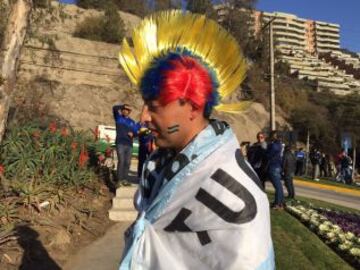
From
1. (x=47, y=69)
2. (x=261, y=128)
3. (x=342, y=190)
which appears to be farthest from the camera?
(x=261, y=128)

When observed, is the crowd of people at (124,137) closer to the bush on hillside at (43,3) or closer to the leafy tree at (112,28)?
the bush on hillside at (43,3)

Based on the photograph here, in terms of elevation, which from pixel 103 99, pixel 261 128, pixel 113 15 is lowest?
pixel 261 128

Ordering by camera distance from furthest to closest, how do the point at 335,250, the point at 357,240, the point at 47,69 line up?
the point at 47,69
the point at 357,240
the point at 335,250

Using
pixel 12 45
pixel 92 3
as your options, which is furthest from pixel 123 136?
pixel 92 3

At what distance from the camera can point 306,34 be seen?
12381cm

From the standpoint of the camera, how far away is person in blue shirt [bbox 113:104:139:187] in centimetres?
870

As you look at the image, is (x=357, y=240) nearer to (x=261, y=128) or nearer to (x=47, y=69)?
(x=47, y=69)

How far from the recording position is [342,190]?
18328 millimetres

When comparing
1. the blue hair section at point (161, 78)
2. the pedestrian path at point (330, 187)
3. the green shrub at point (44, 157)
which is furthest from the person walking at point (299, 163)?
the blue hair section at point (161, 78)

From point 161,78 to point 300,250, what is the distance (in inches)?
211

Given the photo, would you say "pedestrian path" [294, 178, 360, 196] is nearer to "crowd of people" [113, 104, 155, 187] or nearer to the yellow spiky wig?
"crowd of people" [113, 104, 155, 187]

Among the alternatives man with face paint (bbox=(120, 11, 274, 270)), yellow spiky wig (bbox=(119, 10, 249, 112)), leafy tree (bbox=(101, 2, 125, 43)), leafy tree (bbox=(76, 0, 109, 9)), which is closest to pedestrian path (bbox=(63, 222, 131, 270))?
man with face paint (bbox=(120, 11, 274, 270))

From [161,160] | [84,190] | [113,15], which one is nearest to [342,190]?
[84,190]

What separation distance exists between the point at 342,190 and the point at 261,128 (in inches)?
868
